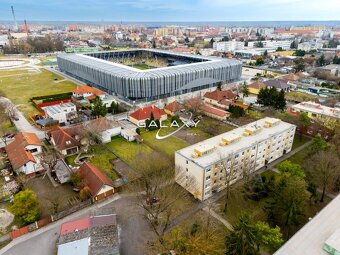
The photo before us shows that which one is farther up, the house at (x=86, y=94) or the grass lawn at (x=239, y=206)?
the house at (x=86, y=94)

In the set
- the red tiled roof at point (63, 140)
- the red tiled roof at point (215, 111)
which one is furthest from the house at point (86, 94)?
the red tiled roof at point (215, 111)

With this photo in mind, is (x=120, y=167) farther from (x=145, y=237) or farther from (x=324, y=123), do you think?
(x=324, y=123)

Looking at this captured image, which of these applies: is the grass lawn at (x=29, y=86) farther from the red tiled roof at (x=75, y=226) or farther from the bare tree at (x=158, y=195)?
the bare tree at (x=158, y=195)

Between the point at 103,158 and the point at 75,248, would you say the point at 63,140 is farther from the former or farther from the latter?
the point at 75,248

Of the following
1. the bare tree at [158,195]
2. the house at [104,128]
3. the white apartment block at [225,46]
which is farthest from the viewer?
the white apartment block at [225,46]

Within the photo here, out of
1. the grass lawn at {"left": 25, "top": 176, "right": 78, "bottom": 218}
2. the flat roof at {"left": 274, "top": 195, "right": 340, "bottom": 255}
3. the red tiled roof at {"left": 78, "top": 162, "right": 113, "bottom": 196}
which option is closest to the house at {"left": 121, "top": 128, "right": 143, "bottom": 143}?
the red tiled roof at {"left": 78, "top": 162, "right": 113, "bottom": 196}

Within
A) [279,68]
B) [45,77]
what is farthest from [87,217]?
[279,68]

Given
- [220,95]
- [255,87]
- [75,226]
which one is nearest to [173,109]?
[220,95]
